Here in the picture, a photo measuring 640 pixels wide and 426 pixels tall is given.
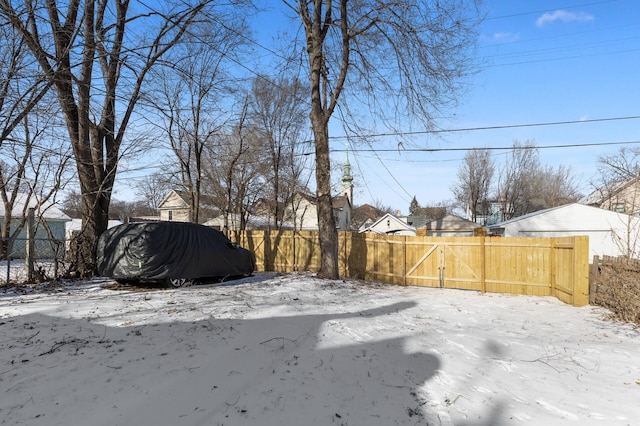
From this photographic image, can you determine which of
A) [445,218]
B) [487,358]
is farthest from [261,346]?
[445,218]

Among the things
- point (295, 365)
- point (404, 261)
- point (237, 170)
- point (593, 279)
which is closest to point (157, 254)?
point (295, 365)

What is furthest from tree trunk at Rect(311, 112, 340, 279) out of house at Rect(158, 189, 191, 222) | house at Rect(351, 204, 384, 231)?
house at Rect(351, 204, 384, 231)

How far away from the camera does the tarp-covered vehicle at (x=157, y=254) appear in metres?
9.12

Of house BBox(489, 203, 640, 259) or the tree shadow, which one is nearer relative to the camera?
the tree shadow

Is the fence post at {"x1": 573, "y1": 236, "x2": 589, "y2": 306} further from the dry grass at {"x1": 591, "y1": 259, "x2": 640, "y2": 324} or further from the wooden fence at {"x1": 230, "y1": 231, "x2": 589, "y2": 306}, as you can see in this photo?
the dry grass at {"x1": 591, "y1": 259, "x2": 640, "y2": 324}

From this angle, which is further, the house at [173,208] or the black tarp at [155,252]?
the house at [173,208]

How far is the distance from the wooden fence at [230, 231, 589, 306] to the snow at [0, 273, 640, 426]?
2360mm

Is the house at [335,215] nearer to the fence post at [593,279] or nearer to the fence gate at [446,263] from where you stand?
the fence gate at [446,263]

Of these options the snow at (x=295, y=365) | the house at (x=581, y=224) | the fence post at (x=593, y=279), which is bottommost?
the snow at (x=295, y=365)

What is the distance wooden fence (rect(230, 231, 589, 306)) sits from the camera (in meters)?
9.79

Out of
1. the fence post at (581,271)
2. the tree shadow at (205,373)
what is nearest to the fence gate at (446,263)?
the fence post at (581,271)

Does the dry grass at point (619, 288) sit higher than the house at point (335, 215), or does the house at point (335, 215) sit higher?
the house at point (335, 215)

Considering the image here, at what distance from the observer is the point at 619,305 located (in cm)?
814

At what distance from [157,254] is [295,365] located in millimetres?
5853
